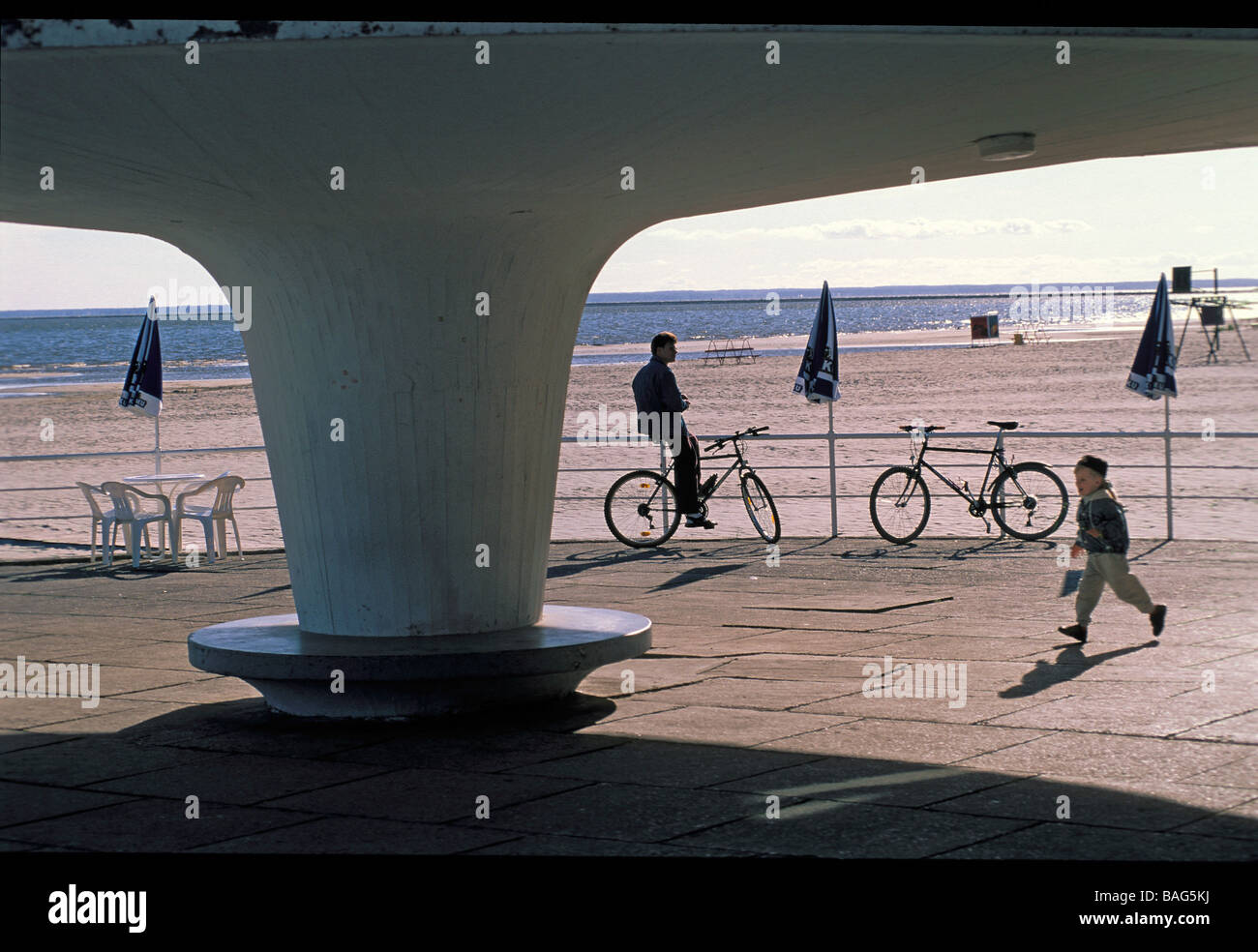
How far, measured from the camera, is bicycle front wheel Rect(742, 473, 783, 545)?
14.5m

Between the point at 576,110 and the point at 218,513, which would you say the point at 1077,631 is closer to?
the point at 576,110

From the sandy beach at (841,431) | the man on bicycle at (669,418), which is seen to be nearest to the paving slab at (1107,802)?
the man on bicycle at (669,418)

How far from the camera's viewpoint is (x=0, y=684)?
8.54 metres

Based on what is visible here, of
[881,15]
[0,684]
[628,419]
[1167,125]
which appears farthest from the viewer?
[628,419]

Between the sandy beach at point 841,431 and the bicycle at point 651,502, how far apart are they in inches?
10.2

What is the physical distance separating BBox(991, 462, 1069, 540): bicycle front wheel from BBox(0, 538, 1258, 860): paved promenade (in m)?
3.20

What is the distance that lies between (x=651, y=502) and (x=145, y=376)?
5.40 metres

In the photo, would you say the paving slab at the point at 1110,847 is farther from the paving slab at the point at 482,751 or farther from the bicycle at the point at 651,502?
the bicycle at the point at 651,502

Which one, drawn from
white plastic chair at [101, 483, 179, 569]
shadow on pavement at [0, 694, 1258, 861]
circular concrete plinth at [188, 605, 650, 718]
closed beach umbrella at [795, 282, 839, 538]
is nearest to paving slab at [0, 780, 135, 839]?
shadow on pavement at [0, 694, 1258, 861]

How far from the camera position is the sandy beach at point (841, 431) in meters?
17.3

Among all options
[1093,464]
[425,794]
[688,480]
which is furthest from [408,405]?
[688,480]

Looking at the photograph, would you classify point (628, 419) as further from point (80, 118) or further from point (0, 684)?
point (80, 118)
